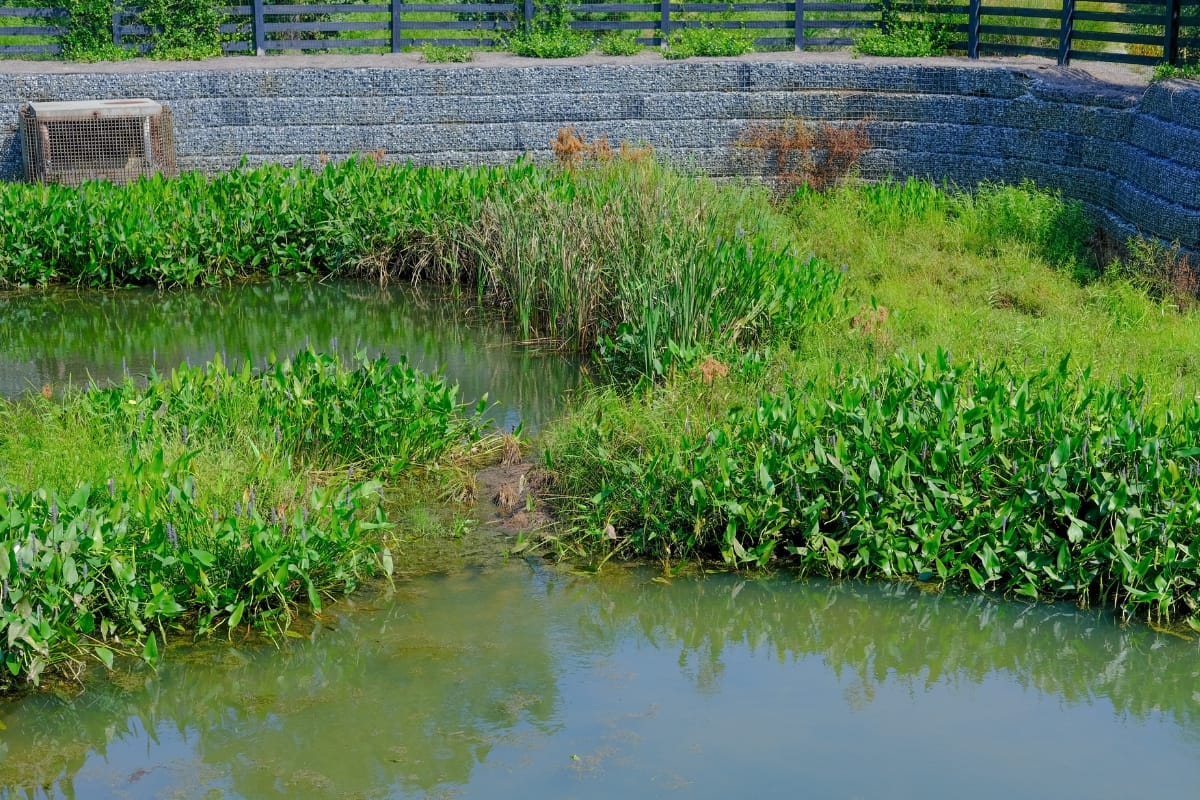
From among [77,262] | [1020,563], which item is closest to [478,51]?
[77,262]

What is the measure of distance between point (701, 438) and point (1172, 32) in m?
8.25

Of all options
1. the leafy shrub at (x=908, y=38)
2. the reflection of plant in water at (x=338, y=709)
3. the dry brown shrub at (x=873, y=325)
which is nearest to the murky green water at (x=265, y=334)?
the dry brown shrub at (x=873, y=325)

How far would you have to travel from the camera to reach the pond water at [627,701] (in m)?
4.47

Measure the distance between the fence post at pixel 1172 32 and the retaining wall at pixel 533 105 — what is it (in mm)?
1156

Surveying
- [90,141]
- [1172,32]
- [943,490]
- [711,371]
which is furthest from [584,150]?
[943,490]

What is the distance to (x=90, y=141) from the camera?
12.8m

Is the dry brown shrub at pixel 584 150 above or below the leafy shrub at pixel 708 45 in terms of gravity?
below

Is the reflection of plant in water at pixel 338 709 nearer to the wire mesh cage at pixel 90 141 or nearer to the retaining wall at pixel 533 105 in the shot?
the wire mesh cage at pixel 90 141

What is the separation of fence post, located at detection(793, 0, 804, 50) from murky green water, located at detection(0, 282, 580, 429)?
639 cm

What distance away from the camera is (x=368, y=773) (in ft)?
14.7

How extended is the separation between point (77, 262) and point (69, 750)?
23.4 ft

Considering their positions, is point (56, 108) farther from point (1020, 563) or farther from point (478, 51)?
point (1020, 563)

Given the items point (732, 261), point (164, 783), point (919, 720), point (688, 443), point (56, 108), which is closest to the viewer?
point (164, 783)

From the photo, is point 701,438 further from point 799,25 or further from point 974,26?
point 799,25
